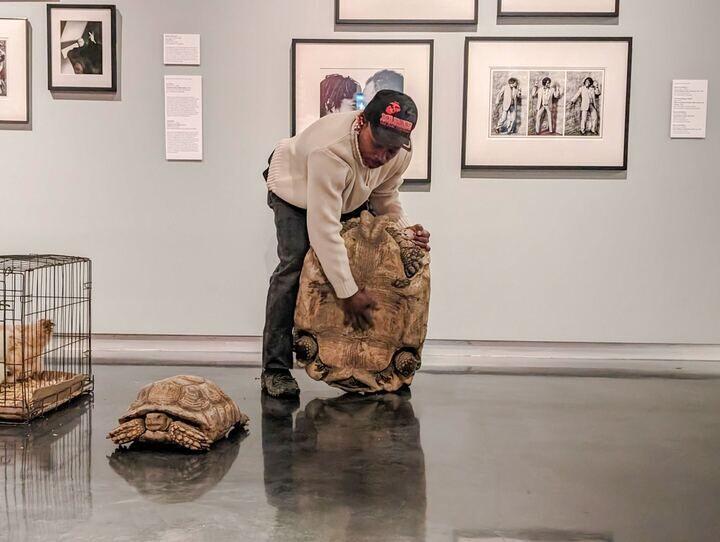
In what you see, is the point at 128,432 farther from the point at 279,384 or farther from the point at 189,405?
the point at 279,384

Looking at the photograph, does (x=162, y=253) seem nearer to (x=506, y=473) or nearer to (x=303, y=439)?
(x=303, y=439)

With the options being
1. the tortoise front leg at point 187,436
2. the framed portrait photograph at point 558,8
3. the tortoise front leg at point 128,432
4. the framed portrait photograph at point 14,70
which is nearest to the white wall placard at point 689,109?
the framed portrait photograph at point 558,8

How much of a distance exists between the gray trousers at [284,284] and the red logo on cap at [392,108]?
75cm

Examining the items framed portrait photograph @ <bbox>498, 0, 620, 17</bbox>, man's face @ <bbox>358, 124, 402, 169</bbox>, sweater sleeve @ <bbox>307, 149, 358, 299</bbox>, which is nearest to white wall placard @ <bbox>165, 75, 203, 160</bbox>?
sweater sleeve @ <bbox>307, 149, 358, 299</bbox>

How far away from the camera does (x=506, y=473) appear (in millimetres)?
2766

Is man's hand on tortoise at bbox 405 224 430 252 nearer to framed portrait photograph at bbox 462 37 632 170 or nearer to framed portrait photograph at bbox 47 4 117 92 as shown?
framed portrait photograph at bbox 462 37 632 170

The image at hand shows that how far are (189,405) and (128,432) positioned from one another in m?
0.26

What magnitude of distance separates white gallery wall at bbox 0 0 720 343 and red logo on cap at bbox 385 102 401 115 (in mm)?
1379

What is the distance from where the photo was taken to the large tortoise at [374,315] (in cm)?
385

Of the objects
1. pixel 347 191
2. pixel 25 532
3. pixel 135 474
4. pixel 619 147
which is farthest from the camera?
pixel 619 147

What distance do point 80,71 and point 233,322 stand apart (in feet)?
6.14

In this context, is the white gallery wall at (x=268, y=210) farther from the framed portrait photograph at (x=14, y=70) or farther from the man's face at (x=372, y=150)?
the man's face at (x=372, y=150)

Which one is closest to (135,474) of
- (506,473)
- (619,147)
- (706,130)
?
(506,473)

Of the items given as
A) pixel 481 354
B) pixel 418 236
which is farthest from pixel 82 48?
pixel 481 354
